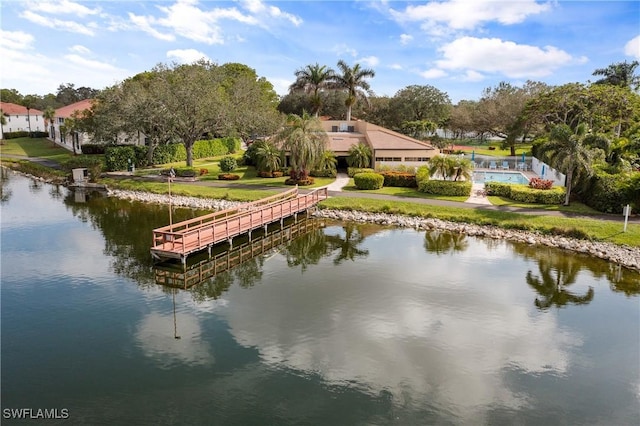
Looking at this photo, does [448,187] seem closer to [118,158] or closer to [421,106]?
[118,158]

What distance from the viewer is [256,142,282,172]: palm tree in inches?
1774

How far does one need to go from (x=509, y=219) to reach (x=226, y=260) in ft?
59.3

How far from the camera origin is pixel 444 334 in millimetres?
16516

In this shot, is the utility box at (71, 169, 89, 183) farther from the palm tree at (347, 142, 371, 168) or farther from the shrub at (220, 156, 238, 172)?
the palm tree at (347, 142, 371, 168)

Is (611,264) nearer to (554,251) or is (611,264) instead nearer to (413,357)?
(554,251)

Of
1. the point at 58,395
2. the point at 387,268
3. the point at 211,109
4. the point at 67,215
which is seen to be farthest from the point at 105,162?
the point at 58,395

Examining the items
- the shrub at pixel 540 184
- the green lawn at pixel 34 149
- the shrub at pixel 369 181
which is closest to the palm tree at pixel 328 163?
the shrub at pixel 369 181

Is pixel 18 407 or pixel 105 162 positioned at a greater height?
pixel 105 162

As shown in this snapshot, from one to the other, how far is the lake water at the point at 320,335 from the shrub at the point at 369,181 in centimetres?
1303

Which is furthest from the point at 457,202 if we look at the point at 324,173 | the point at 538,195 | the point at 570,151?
the point at 324,173

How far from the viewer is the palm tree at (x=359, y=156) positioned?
45656 mm

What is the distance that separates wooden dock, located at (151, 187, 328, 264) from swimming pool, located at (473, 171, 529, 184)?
18.3 m

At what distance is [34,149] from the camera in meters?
70.9

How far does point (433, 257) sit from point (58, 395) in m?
18.4
